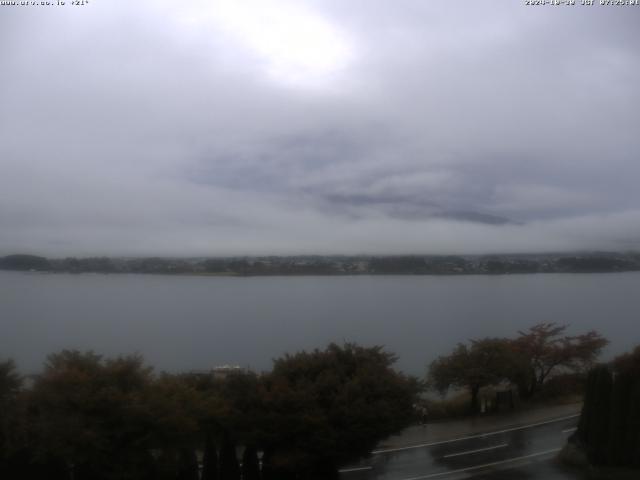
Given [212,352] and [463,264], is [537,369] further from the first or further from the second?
[212,352]

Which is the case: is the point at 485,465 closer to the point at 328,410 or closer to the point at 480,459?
the point at 480,459

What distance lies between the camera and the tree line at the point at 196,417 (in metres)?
12.3

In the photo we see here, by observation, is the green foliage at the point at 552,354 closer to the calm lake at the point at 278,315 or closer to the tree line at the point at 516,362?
the tree line at the point at 516,362

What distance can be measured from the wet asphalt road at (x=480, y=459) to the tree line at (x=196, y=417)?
2628mm

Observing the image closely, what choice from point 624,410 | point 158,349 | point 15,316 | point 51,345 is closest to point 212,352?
point 158,349

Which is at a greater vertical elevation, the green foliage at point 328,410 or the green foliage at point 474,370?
the green foliage at point 328,410

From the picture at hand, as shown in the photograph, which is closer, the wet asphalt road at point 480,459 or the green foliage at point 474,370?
the wet asphalt road at point 480,459

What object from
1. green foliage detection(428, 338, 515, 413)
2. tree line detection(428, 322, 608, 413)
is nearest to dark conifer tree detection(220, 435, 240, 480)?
green foliage detection(428, 338, 515, 413)

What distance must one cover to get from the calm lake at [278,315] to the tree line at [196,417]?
522 inches

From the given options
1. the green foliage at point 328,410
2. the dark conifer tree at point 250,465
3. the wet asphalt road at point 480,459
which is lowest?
the wet asphalt road at point 480,459

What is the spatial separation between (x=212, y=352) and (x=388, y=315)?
779 inches

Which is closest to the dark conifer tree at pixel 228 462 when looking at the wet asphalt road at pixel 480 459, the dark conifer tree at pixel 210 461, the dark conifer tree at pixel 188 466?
the dark conifer tree at pixel 210 461

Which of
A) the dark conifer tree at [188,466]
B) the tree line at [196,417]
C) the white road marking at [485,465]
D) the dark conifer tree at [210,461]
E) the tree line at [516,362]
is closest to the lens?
the tree line at [196,417]

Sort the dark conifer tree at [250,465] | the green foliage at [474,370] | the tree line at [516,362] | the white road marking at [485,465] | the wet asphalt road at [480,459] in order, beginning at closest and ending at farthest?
1. the dark conifer tree at [250,465]
2. the wet asphalt road at [480,459]
3. the white road marking at [485,465]
4. the green foliage at [474,370]
5. the tree line at [516,362]
